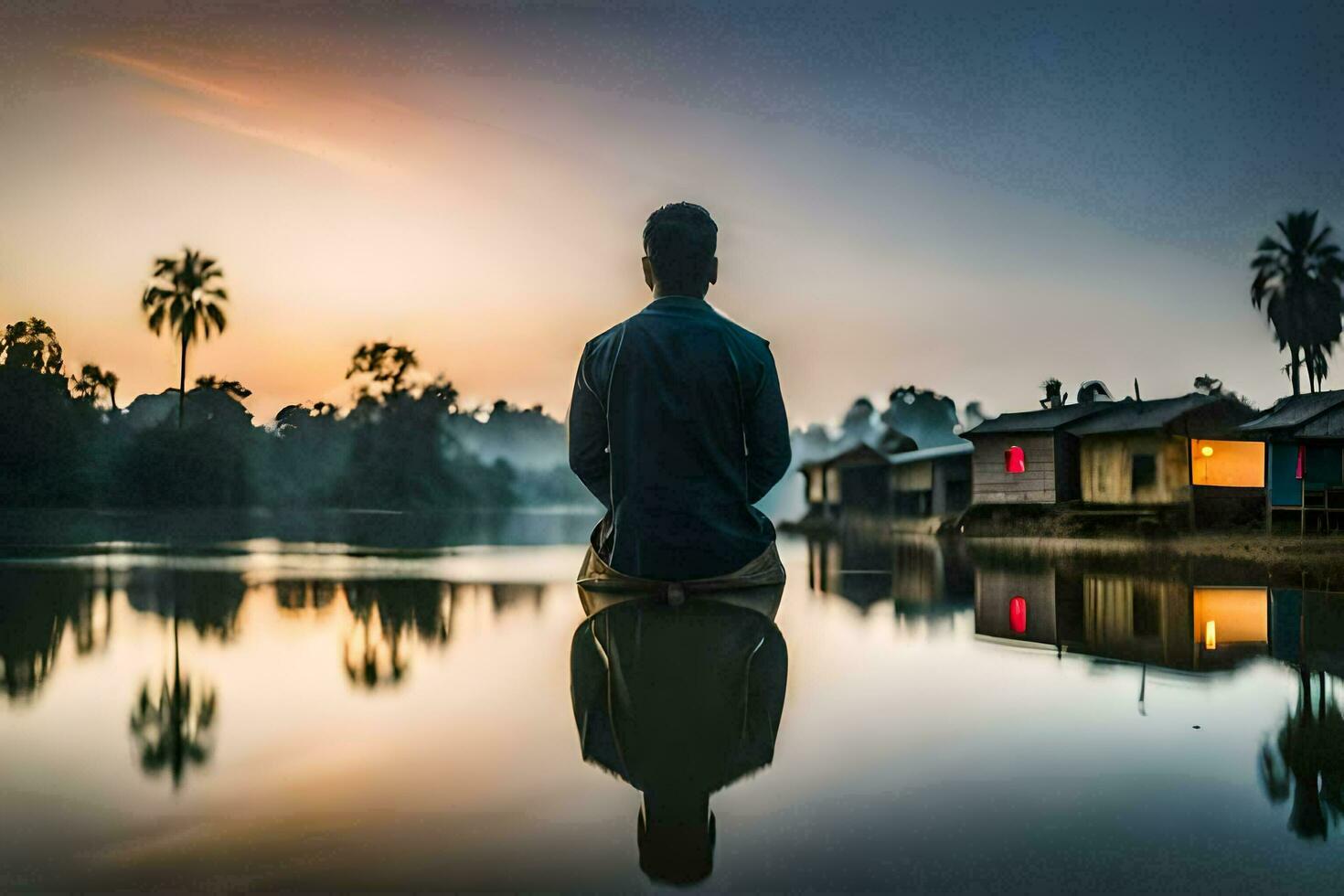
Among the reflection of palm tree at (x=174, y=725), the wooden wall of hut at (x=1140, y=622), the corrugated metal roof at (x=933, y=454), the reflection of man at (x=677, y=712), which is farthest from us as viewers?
the corrugated metal roof at (x=933, y=454)

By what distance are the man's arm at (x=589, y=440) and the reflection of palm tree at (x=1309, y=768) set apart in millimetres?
3930

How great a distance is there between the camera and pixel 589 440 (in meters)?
6.07

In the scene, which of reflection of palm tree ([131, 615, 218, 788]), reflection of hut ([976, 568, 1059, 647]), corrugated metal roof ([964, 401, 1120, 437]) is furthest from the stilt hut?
reflection of palm tree ([131, 615, 218, 788])

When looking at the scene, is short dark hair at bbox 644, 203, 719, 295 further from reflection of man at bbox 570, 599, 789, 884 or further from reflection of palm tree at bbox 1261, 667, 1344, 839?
reflection of palm tree at bbox 1261, 667, 1344, 839

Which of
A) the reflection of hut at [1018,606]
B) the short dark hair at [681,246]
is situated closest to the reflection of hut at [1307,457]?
the reflection of hut at [1018,606]

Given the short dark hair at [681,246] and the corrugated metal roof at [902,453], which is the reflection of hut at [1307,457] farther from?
the short dark hair at [681,246]

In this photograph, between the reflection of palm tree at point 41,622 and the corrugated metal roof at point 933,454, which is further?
the corrugated metal roof at point 933,454

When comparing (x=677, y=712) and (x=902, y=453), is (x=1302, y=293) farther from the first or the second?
(x=677, y=712)

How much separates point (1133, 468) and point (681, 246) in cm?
2028

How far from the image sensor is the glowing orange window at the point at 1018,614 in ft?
17.7

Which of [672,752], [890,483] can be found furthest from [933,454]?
[672,752]

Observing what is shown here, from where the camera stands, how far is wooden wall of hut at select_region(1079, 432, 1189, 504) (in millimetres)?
21938

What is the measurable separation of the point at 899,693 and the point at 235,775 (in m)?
2.23

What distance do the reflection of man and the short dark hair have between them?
221 cm
